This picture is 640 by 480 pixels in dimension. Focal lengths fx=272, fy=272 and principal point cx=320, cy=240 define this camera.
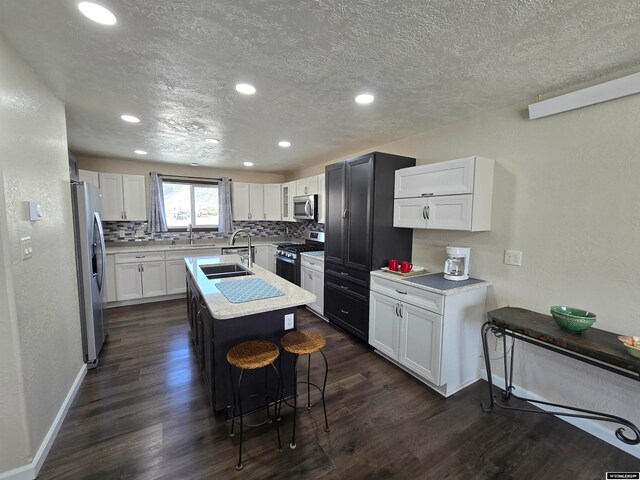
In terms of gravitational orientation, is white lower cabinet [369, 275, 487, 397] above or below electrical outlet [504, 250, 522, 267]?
below

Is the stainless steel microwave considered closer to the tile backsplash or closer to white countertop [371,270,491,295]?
the tile backsplash

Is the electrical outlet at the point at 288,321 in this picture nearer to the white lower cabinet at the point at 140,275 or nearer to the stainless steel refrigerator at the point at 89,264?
the stainless steel refrigerator at the point at 89,264

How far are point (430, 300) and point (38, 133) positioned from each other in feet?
10.1

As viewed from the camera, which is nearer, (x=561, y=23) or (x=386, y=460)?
(x=561, y=23)

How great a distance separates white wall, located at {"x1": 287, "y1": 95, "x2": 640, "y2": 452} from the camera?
5.71 feet

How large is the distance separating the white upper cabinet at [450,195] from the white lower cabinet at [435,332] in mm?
616

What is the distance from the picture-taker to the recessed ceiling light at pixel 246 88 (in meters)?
1.94

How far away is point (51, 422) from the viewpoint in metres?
1.77

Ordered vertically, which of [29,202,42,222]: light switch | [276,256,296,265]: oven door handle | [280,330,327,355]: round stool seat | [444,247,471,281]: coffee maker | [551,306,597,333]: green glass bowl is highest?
[29,202,42,222]: light switch

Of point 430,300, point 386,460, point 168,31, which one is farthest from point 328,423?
point 168,31

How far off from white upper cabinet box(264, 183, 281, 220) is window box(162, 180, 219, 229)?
3.15ft

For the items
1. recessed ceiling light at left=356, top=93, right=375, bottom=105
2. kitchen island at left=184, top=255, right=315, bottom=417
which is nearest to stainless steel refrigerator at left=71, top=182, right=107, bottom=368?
kitchen island at left=184, top=255, right=315, bottom=417

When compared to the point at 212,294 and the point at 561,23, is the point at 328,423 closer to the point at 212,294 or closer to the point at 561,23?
the point at 212,294

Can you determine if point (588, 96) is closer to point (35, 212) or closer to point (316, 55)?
point (316, 55)
